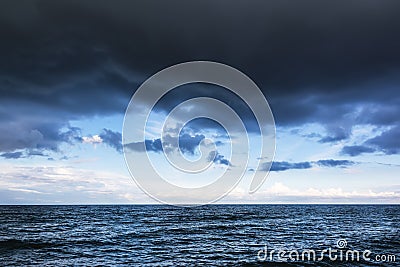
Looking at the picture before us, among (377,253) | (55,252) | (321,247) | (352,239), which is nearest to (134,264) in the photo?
(55,252)

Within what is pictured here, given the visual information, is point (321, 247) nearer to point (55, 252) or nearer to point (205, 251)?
point (205, 251)

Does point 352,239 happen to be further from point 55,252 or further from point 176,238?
point 55,252

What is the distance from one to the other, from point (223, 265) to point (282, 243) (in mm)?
13533

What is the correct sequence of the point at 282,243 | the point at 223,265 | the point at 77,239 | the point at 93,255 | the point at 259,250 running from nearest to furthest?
the point at 223,265
the point at 93,255
the point at 259,250
the point at 282,243
the point at 77,239

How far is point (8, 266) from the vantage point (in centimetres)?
2642

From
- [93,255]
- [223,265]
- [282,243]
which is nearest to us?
[223,265]

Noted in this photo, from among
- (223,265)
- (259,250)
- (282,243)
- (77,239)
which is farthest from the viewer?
(77,239)

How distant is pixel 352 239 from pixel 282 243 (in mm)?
10685

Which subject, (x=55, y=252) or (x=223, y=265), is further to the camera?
(x=55, y=252)

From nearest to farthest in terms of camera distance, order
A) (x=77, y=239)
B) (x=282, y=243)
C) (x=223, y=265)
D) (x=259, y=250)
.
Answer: (x=223, y=265), (x=259, y=250), (x=282, y=243), (x=77, y=239)

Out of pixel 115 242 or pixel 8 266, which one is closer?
pixel 8 266

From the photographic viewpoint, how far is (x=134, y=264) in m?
26.9

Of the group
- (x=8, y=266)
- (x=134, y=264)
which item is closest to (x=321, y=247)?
(x=134, y=264)

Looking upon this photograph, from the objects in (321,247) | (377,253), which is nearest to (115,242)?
(321,247)
